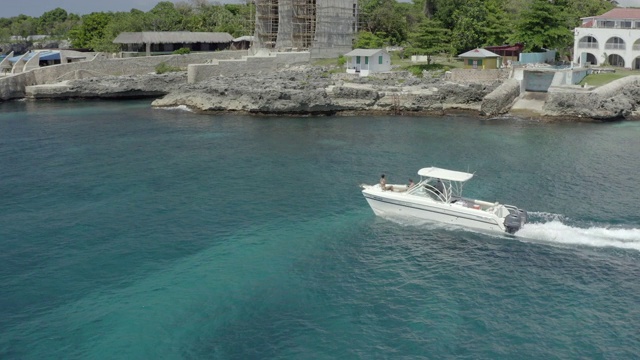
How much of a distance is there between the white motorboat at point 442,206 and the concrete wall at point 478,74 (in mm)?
41124

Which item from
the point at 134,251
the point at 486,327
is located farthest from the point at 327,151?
the point at 486,327

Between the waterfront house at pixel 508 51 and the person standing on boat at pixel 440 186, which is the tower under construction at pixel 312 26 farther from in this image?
the person standing on boat at pixel 440 186

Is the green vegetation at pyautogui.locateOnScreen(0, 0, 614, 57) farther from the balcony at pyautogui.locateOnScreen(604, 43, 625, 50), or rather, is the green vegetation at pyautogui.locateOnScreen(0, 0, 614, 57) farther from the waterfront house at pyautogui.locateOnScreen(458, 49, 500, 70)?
the balcony at pyautogui.locateOnScreen(604, 43, 625, 50)

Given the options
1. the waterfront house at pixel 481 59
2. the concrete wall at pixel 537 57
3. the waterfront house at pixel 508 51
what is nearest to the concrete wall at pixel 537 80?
the concrete wall at pixel 537 57

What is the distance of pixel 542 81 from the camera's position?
233 feet

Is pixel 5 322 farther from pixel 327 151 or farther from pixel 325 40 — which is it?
pixel 325 40

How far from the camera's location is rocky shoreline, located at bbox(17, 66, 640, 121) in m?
64.0

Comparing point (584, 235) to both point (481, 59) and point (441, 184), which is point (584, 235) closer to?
point (441, 184)

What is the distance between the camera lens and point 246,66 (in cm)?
9106

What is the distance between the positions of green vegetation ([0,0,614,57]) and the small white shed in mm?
5181

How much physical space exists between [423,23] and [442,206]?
5847cm

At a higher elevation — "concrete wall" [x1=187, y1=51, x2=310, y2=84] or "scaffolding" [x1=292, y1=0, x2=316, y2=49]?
"scaffolding" [x1=292, y1=0, x2=316, y2=49]

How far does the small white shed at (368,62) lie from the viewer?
81.9 meters

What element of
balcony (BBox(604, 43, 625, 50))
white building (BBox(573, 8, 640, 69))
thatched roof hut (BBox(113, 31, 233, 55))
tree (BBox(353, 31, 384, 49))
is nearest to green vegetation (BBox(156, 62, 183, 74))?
thatched roof hut (BBox(113, 31, 233, 55))
